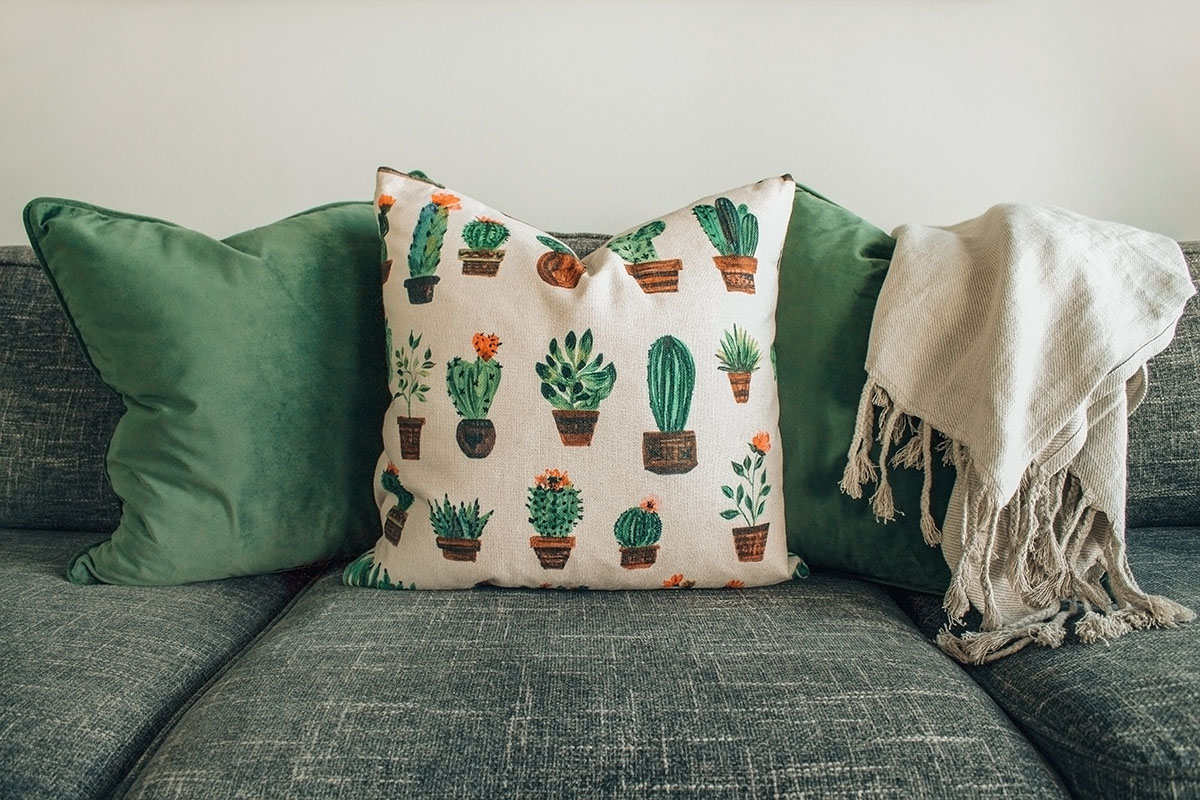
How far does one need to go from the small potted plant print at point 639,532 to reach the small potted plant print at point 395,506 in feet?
0.86

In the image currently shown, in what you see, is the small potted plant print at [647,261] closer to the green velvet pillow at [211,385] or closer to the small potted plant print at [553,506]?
the small potted plant print at [553,506]

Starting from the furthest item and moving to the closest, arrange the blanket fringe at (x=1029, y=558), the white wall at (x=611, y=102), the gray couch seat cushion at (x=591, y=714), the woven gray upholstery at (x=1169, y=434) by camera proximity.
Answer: the white wall at (x=611, y=102) → the woven gray upholstery at (x=1169, y=434) → the blanket fringe at (x=1029, y=558) → the gray couch seat cushion at (x=591, y=714)

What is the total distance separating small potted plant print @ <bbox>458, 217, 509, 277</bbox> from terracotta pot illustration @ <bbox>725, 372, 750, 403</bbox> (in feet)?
1.02

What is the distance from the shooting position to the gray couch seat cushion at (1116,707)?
702 mm

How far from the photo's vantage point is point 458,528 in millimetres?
1017

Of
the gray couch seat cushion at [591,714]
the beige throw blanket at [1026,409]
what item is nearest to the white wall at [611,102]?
the beige throw blanket at [1026,409]

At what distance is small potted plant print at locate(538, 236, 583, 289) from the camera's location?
3.42ft

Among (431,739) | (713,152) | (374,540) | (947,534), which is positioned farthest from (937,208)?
(431,739)

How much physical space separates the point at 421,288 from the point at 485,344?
112 millimetres

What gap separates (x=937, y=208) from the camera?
5.17 feet

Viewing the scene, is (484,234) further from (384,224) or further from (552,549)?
(552,549)

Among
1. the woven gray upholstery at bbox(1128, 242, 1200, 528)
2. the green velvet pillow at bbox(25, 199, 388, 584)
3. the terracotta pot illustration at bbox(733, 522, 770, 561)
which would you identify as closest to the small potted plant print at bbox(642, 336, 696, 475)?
the terracotta pot illustration at bbox(733, 522, 770, 561)

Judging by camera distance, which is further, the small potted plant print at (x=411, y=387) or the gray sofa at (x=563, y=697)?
the small potted plant print at (x=411, y=387)

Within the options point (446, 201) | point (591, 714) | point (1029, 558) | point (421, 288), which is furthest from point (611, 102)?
point (591, 714)
